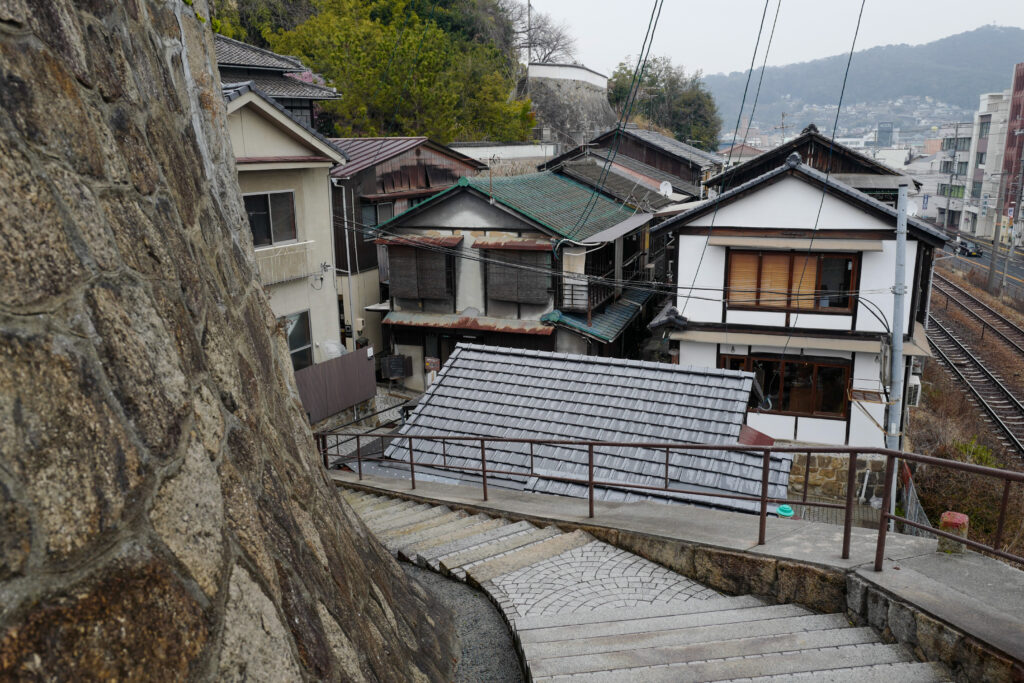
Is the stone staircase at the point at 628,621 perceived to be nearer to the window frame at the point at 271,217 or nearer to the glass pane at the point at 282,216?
the window frame at the point at 271,217

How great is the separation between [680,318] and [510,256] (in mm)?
5421

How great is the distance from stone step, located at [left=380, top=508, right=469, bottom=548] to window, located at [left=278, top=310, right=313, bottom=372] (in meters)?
9.86

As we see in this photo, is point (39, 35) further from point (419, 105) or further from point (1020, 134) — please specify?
point (1020, 134)

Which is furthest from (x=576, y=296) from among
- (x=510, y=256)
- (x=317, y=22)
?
(x=317, y=22)

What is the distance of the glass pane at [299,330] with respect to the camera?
56.7ft

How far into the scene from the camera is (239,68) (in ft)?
77.5

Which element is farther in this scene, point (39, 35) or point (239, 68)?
point (239, 68)

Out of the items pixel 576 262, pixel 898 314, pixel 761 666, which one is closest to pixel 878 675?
pixel 761 666

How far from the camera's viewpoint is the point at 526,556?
6.65 metres

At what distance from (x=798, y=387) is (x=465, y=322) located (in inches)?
364

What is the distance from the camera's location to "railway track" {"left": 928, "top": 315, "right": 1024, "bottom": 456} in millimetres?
20083

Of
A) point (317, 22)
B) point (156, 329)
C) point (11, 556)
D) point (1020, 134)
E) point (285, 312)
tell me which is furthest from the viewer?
point (1020, 134)

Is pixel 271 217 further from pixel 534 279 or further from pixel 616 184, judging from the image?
pixel 616 184

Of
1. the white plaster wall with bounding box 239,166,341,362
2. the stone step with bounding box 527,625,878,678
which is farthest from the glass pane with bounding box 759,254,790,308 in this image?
the stone step with bounding box 527,625,878,678
